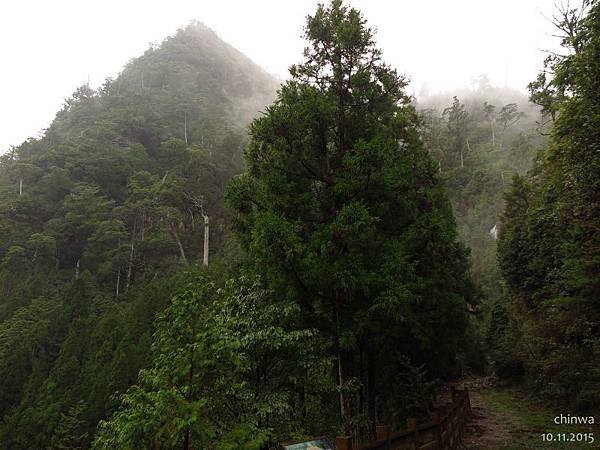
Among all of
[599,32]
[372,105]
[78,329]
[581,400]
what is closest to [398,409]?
[581,400]

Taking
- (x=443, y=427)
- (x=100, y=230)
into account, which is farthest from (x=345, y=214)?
(x=100, y=230)

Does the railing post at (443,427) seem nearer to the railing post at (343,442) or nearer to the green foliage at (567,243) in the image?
the railing post at (343,442)

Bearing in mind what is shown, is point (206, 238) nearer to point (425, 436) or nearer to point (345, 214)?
point (345, 214)

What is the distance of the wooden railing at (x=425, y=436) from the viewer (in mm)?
5616

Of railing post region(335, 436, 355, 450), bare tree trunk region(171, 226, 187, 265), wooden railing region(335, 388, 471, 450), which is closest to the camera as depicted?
railing post region(335, 436, 355, 450)

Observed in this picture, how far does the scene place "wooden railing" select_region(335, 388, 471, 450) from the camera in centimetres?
562

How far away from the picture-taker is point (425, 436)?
286 inches

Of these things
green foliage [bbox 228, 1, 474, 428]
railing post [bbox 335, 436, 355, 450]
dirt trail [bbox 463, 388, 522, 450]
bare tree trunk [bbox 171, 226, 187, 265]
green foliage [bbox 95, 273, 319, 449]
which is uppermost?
bare tree trunk [bbox 171, 226, 187, 265]

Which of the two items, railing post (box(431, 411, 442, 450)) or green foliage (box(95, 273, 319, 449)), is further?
railing post (box(431, 411, 442, 450))

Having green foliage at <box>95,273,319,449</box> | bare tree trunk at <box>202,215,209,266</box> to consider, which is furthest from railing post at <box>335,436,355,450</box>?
bare tree trunk at <box>202,215,209,266</box>

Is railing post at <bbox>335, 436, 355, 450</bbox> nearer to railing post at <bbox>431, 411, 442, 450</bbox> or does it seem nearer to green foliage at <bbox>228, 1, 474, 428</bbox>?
green foliage at <bbox>228, 1, 474, 428</bbox>

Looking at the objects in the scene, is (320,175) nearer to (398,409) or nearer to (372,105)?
(372,105)

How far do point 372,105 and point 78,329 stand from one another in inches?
1060

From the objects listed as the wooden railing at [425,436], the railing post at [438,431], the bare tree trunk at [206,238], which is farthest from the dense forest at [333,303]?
the bare tree trunk at [206,238]
